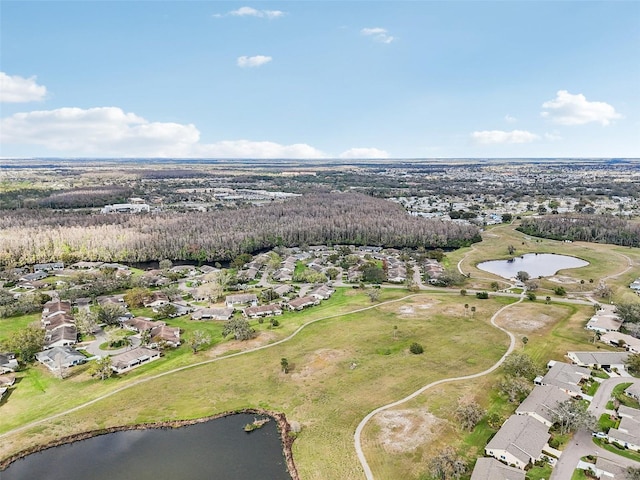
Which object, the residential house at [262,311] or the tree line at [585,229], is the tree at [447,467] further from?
the tree line at [585,229]

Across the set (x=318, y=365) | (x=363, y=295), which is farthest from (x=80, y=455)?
(x=363, y=295)

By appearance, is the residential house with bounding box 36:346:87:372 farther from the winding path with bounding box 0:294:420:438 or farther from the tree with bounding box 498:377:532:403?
the tree with bounding box 498:377:532:403

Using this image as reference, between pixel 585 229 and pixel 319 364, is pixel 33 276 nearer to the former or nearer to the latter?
pixel 319 364

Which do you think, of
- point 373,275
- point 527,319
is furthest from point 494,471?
point 373,275

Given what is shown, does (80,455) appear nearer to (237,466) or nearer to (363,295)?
(237,466)

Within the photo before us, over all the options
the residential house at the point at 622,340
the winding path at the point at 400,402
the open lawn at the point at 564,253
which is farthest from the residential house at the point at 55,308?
the residential house at the point at 622,340

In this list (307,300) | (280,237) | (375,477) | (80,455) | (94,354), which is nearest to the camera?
(375,477)
